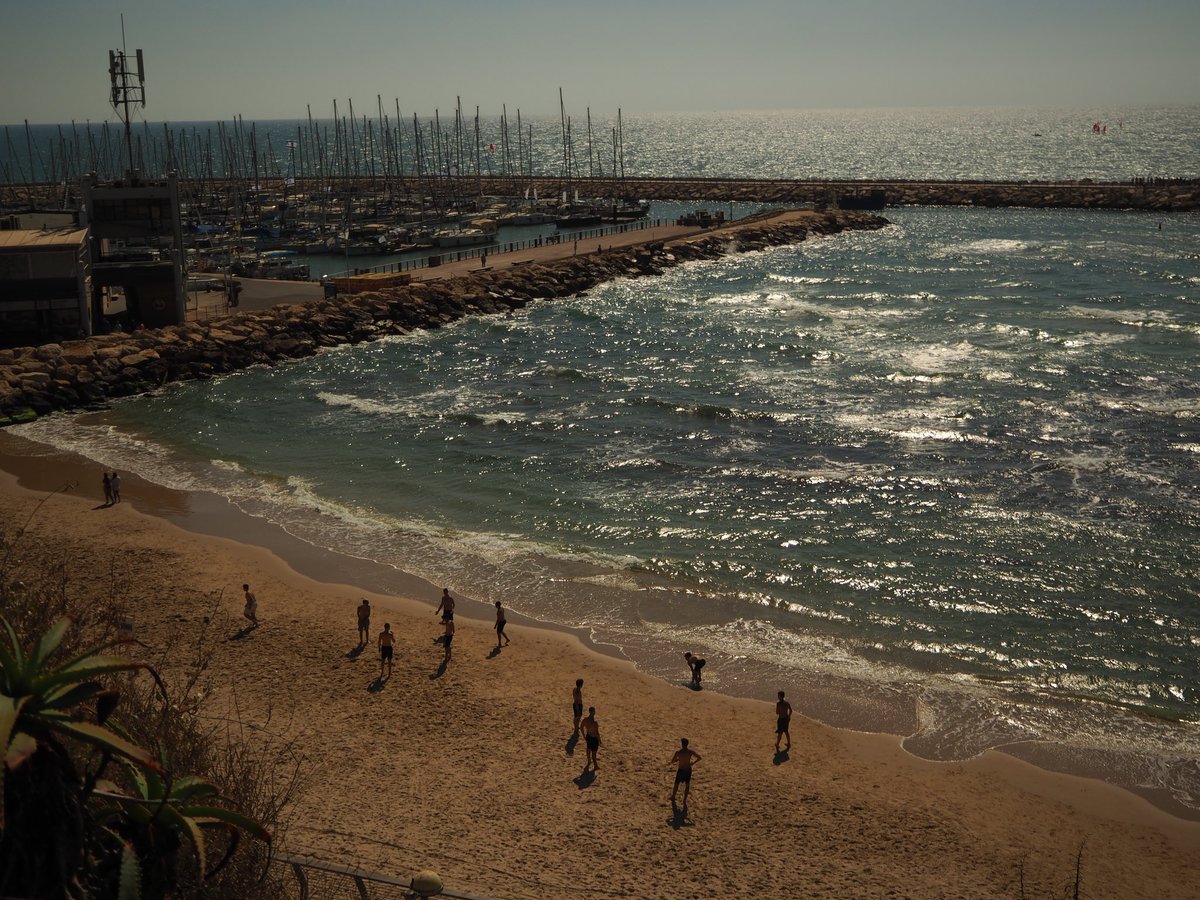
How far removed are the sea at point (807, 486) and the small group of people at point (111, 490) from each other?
203 centimetres

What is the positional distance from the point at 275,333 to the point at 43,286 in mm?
9710

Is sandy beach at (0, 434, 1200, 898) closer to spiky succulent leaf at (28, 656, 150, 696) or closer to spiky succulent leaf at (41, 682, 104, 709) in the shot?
spiky succulent leaf at (41, 682, 104, 709)

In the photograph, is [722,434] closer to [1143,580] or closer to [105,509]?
[1143,580]

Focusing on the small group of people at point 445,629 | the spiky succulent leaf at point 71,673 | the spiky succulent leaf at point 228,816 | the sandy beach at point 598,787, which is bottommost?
the sandy beach at point 598,787

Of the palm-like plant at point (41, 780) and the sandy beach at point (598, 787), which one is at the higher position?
the palm-like plant at point (41, 780)

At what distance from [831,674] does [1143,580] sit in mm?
8494

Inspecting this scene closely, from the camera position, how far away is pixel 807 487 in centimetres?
3053

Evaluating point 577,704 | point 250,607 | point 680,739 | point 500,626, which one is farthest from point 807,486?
point 250,607

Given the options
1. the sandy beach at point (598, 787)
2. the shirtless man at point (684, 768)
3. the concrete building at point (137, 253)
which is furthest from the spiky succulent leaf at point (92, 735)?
the concrete building at point (137, 253)

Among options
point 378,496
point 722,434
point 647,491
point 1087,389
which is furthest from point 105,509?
point 1087,389

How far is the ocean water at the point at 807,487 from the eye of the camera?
67.5 ft

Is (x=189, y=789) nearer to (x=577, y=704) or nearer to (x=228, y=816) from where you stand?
(x=228, y=816)

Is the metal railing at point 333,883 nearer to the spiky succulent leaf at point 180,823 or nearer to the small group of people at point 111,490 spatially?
the spiky succulent leaf at point 180,823

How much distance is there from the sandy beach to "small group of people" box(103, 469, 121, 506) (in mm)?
6558
